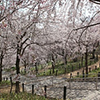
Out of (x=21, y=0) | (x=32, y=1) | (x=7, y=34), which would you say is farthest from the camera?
(x=7, y=34)

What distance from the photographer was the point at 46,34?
8.55 metres

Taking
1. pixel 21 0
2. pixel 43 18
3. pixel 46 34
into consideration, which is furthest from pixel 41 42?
pixel 21 0

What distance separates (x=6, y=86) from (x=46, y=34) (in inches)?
360

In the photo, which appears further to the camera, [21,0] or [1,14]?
[1,14]

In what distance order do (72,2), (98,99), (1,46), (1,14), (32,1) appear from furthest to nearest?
(1,46), (98,99), (1,14), (32,1), (72,2)

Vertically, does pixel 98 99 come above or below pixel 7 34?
below

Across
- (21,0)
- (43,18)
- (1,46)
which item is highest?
(43,18)

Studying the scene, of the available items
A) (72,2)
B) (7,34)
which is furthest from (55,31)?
(72,2)

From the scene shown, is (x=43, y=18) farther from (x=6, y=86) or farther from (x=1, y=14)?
(x=6, y=86)

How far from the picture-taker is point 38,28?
8531 millimetres

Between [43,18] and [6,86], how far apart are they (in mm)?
10495

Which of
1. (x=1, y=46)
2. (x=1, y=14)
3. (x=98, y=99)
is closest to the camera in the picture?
(x=1, y=14)

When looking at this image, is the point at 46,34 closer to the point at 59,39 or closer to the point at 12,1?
the point at 59,39

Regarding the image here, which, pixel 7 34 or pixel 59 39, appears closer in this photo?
pixel 7 34
